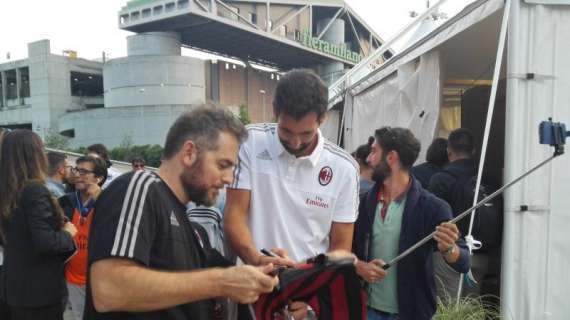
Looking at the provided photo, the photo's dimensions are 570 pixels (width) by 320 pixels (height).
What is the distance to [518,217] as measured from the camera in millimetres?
3029

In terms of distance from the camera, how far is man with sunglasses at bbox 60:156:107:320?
350 centimetres

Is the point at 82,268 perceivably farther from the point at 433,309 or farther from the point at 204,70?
the point at 204,70

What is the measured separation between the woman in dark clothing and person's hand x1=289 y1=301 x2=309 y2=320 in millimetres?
1756

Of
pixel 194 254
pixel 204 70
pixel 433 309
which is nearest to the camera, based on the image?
pixel 194 254

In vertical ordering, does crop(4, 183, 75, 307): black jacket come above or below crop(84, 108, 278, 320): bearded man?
below

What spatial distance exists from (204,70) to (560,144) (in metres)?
42.2

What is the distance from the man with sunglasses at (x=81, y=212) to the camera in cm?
350

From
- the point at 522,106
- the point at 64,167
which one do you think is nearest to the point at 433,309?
the point at 522,106

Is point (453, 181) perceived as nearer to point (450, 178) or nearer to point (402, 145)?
point (450, 178)

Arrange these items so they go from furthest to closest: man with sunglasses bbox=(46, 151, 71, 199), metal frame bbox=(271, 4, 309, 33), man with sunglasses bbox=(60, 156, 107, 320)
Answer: metal frame bbox=(271, 4, 309, 33)
man with sunglasses bbox=(46, 151, 71, 199)
man with sunglasses bbox=(60, 156, 107, 320)

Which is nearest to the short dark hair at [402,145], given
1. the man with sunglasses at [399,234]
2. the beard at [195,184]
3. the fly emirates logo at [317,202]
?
the man with sunglasses at [399,234]

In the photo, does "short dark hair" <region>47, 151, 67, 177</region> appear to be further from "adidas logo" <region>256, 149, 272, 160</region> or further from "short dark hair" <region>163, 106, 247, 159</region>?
"short dark hair" <region>163, 106, 247, 159</region>

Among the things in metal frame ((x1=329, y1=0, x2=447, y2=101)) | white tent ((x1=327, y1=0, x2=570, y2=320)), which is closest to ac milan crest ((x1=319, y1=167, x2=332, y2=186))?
white tent ((x1=327, y1=0, x2=570, y2=320))

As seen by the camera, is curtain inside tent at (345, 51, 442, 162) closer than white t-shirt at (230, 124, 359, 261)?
No
